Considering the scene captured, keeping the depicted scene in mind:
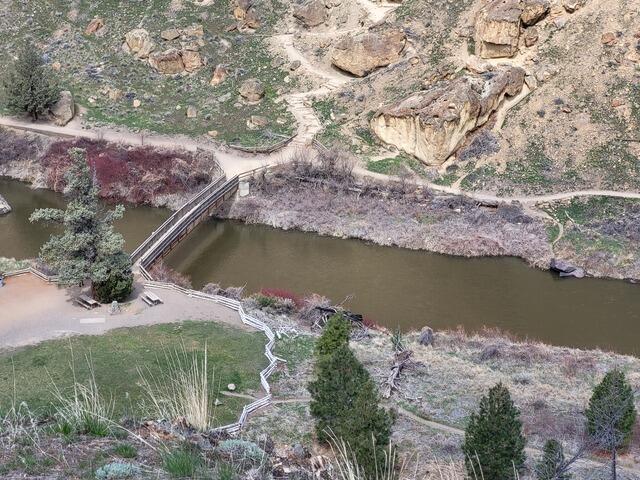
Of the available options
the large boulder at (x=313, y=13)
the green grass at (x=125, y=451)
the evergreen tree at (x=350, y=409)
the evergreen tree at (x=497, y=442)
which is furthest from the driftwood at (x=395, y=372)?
the large boulder at (x=313, y=13)

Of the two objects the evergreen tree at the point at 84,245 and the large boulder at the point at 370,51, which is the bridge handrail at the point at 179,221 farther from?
the large boulder at the point at 370,51

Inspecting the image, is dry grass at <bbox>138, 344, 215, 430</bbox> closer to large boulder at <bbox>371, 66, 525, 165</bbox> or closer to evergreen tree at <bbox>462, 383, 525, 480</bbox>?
evergreen tree at <bbox>462, 383, 525, 480</bbox>

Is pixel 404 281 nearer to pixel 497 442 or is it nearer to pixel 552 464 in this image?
pixel 497 442

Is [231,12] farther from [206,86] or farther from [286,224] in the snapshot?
[286,224]

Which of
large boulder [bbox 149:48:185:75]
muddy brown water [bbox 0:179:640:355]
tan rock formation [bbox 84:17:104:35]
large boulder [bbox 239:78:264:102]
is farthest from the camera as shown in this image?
tan rock formation [bbox 84:17:104:35]

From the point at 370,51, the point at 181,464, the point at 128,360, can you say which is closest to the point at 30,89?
the point at 370,51

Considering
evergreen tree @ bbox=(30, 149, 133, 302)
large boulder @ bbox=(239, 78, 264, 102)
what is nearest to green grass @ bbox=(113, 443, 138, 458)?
evergreen tree @ bbox=(30, 149, 133, 302)
